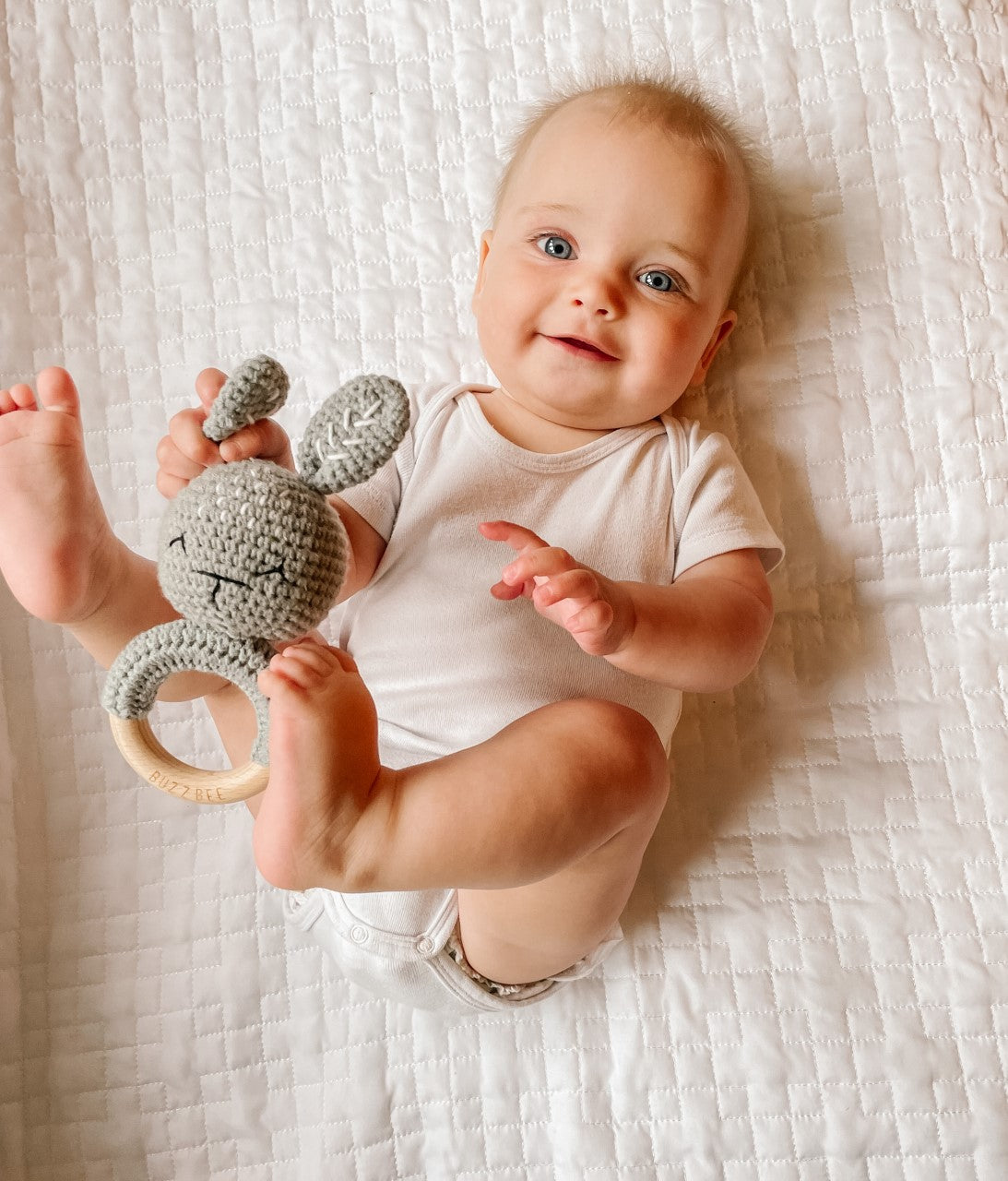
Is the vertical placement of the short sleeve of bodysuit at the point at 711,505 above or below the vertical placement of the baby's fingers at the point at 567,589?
below

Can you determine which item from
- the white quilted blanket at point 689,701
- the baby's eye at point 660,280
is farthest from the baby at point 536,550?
the white quilted blanket at point 689,701

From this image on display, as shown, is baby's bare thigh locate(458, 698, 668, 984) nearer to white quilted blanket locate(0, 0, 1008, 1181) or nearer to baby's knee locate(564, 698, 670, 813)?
baby's knee locate(564, 698, 670, 813)

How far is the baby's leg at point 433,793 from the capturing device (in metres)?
0.69

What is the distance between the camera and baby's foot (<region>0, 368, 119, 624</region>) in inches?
31.4

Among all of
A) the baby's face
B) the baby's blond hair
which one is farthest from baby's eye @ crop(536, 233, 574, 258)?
the baby's blond hair

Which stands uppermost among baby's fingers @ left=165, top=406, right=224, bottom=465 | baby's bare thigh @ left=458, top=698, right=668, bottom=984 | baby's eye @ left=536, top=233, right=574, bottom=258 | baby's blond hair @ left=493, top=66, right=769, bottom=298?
baby's blond hair @ left=493, top=66, right=769, bottom=298

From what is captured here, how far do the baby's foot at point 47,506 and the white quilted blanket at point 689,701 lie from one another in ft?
0.94

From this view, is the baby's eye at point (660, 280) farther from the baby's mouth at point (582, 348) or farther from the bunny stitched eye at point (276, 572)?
the bunny stitched eye at point (276, 572)

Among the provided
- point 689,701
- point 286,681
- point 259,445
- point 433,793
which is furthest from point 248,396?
point 689,701

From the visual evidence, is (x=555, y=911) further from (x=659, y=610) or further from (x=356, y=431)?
(x=356, y=431)

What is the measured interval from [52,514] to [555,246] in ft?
1.58

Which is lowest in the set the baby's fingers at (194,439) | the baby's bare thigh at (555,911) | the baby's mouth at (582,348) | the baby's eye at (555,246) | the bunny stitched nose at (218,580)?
the baby's bare thigh at (555,911)

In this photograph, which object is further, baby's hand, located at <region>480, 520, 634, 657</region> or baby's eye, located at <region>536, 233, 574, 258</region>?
baby's eye, located at <region>536, 233, 574, 258</region>

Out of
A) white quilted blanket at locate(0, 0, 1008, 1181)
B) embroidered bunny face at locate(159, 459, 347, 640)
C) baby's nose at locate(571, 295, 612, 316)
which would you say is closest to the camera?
embroidered bunny face at locate(159, 459, 347, 640)
